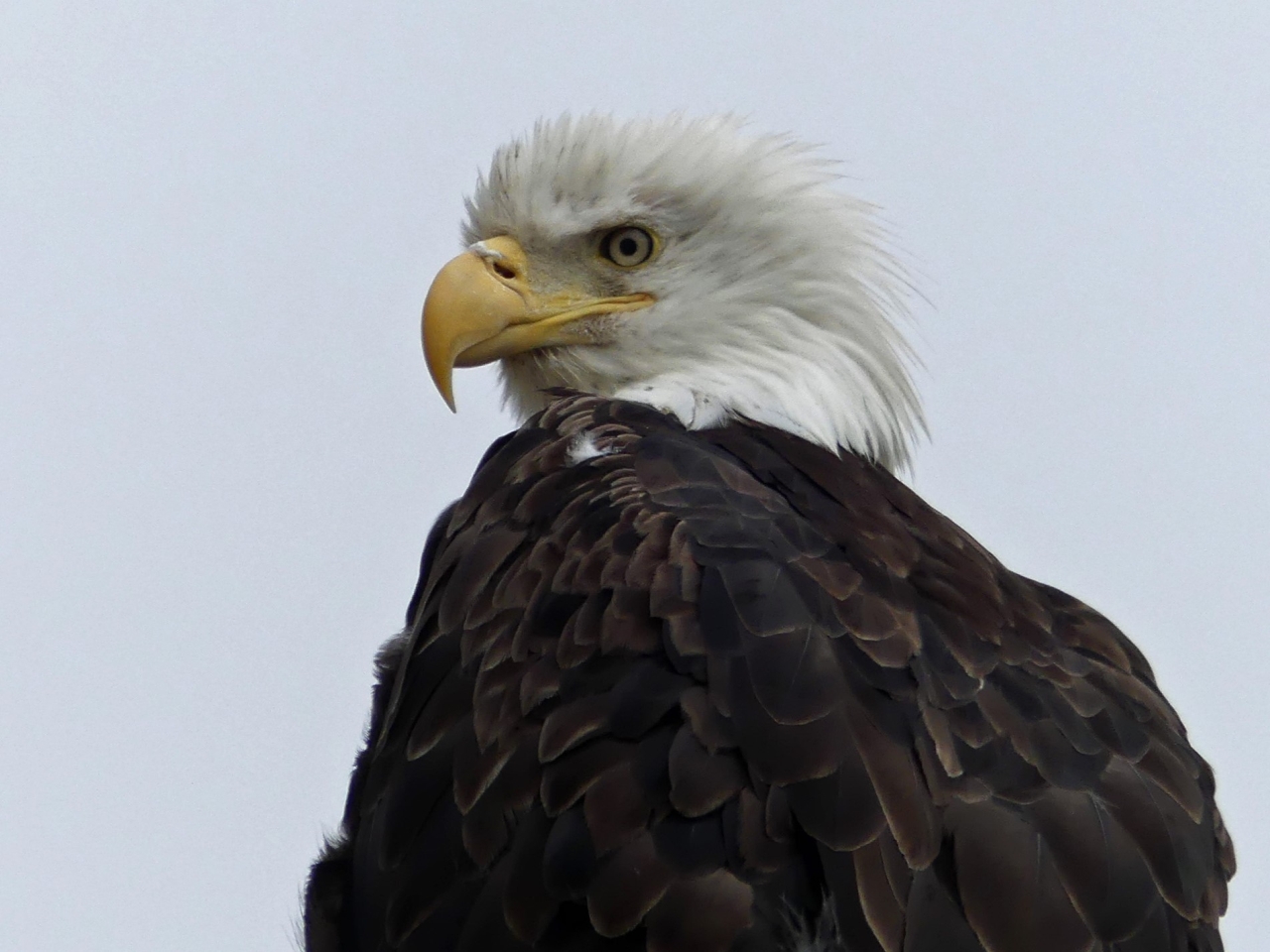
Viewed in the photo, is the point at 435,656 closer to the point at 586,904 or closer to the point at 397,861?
the point at 397,861

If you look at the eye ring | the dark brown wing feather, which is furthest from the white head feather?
the dark brown wing feather

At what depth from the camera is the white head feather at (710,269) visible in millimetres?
4863

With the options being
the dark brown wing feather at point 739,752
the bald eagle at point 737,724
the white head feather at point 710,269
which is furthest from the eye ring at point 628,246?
the dark brown wing feather at point 739,752

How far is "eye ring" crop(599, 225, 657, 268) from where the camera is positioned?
490 cm

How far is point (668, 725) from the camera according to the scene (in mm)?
3445

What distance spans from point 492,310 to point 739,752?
5.67 ft

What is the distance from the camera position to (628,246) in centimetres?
491

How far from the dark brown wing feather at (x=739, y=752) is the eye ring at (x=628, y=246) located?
0.81 metres

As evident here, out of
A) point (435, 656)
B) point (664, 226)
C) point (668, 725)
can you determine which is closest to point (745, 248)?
point (664, 226)

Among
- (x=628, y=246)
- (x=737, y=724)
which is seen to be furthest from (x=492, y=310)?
(x=737, y=724)

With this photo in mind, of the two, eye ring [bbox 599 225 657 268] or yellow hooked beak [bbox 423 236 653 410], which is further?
eye ring [bbox 599 225 657 268]

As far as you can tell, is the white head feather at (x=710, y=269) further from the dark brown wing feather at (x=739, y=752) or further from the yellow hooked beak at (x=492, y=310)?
the dark brown wing feather at (x=739, y=752)

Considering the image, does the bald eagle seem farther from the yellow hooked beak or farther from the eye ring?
the eye ring

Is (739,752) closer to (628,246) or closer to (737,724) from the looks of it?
(737,724)
